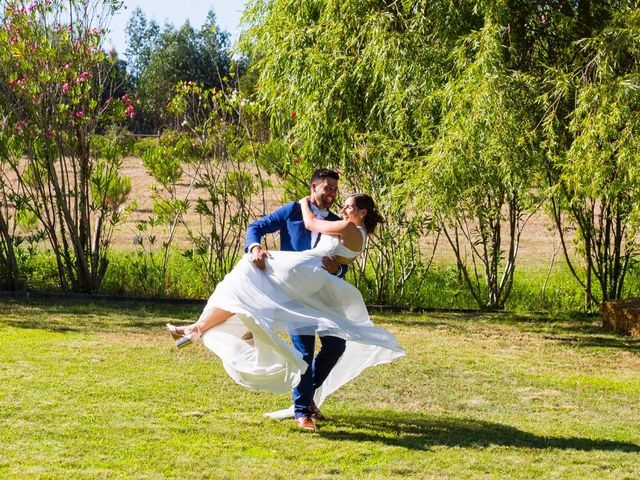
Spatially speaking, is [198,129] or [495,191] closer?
[495,191]

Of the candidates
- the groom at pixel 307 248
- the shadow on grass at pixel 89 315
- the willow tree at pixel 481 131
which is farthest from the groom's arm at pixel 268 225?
the shadow on grass at pixel 89 315

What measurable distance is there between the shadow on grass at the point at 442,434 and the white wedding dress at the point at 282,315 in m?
0.45

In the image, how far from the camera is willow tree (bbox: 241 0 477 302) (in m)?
11.5

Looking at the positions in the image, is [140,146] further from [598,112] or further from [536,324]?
[598,112]

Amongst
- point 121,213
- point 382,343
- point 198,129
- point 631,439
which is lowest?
point 631,439

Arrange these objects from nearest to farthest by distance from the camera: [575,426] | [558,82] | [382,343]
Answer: [382,343], [575,426], [558,82]

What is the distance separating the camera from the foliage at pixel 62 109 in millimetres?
12547

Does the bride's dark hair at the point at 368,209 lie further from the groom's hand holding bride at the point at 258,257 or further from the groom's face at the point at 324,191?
the groom's hand holding bride at the point at 258,257

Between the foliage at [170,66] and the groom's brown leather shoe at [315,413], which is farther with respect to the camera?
the foliage at [170,66]

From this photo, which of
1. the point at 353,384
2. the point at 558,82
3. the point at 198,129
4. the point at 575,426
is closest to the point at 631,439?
the point at 575,426

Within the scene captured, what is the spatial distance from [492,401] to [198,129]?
6.78m

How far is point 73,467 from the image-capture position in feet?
17.6

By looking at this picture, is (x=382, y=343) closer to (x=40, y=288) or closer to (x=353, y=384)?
(x=353, y=384)

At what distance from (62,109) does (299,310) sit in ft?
23.5
